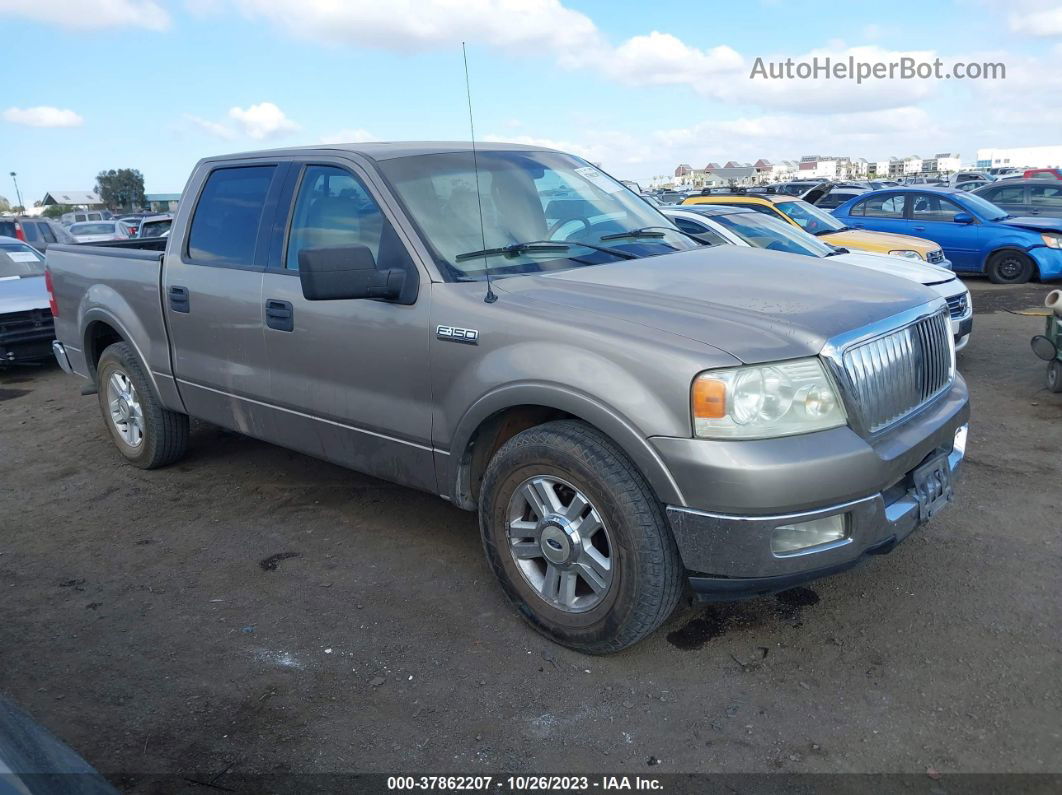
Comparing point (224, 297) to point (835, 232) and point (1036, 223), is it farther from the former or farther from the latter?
point (1036, 223)

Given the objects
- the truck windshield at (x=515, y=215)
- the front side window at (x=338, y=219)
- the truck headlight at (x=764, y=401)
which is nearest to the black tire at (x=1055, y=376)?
the truck windshield at (x=515, y=215)

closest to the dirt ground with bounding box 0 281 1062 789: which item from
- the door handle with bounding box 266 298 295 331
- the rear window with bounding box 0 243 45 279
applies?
the door handle with bounding box 266 298 295 331

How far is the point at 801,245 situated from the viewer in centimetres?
836

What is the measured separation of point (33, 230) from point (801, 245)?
15.1 m

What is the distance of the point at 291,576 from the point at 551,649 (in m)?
1.44

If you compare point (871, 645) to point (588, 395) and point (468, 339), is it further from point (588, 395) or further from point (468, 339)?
point (468, 339)

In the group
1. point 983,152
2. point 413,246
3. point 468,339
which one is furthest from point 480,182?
point 983,152

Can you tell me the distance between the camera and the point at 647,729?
2.95 metres

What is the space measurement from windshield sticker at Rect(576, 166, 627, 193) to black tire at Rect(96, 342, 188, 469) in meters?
2.92

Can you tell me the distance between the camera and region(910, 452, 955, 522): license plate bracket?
324 cm

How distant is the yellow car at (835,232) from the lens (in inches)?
384

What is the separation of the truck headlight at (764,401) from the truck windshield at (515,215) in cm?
116

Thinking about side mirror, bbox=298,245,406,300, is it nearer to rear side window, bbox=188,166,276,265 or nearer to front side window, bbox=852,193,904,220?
rear side window, bbox=188,166,276,265

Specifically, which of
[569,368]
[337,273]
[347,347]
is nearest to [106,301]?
[347,347]
